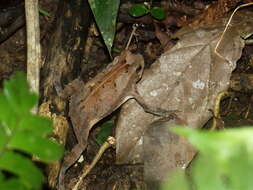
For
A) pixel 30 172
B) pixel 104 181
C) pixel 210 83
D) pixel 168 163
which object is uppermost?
pixel 30 172

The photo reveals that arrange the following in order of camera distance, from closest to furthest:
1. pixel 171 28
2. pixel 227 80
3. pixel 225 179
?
1. pixel 225 179
2. pixel 227 80
3. pixel 171 28

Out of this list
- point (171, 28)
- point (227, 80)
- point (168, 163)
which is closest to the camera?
point (168, 163)

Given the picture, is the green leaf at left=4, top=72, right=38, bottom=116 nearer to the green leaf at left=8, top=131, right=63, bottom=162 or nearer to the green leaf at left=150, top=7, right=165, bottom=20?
the green leaf at left=8, top=131, right=63, bottom=162

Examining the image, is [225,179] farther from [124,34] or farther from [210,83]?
[124,34]

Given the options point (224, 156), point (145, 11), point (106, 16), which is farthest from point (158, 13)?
point (224, 156)

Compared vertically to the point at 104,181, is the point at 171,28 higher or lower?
higher

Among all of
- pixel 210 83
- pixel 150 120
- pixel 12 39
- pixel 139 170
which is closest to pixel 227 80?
pixel 210 83

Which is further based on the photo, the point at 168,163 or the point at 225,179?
the point at 168,163

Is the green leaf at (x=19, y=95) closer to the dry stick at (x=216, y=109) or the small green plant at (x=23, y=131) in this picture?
the small green plant at (x=23, y=131)
